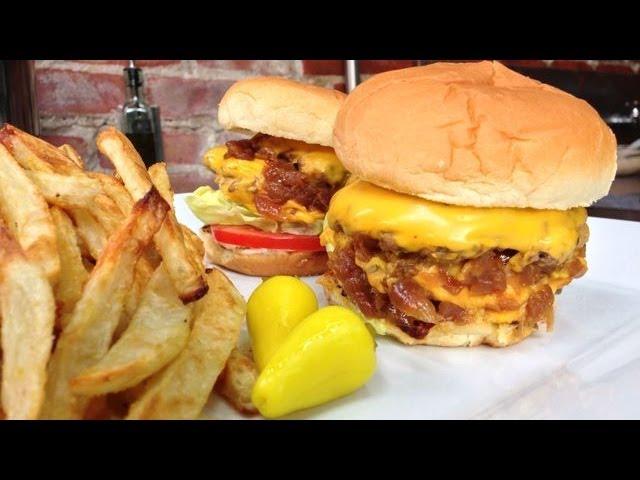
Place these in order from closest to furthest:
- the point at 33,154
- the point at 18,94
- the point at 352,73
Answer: the point at 33,154 → the point at 18,94 → the point at 352,73

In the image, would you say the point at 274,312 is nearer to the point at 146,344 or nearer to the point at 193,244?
the point at 193,244

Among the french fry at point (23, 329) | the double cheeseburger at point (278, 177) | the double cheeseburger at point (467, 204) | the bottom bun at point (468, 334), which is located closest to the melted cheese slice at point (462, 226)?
the double cheeseburger at point (467, 204)

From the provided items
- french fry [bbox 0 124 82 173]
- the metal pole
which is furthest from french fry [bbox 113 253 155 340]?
the metal pole

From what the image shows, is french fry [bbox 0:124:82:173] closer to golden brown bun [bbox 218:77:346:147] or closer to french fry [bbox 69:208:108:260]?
french fry [bbox 69:208:108:260]

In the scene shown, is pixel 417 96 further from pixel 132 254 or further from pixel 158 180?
pixel 132 254

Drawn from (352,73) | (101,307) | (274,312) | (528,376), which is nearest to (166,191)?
(274,312)

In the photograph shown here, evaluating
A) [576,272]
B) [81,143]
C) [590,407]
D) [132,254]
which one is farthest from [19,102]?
[590,407]
